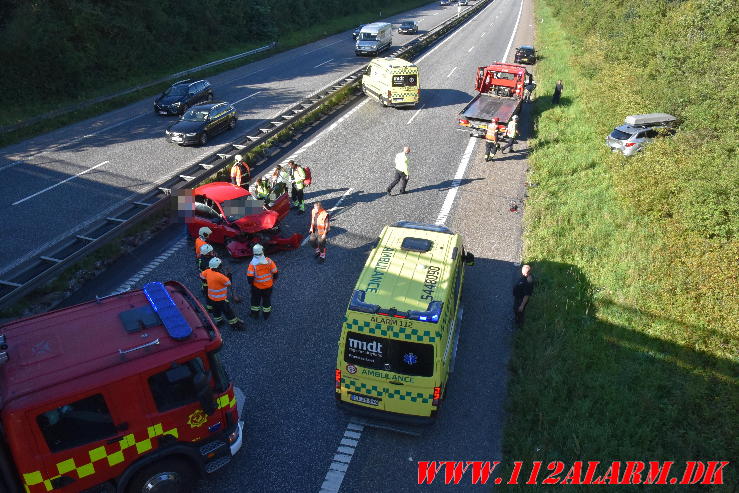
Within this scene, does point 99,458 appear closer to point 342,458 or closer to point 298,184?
point 342,458

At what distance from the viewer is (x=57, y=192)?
16266mm

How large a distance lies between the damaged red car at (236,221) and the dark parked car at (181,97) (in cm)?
1300

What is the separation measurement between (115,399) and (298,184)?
945 centimetres

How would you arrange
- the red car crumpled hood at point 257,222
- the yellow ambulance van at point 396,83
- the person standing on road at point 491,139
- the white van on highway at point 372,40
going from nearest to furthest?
the red car crumpled hood at point 257,222 → the person standing on road at point 491,139 → the yellow ambulance van at point 396,83 → the white van on highway at point 372,40

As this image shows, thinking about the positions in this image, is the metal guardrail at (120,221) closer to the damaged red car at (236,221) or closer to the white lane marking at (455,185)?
the damaged red car at (236,221)

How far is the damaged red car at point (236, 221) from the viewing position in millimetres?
12469

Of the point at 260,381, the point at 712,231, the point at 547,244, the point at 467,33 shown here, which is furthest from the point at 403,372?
the point at 467,33

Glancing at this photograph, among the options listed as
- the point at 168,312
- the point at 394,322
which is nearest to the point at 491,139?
the point at 394,322

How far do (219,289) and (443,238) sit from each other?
4468 mm

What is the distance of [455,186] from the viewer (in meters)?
16.8

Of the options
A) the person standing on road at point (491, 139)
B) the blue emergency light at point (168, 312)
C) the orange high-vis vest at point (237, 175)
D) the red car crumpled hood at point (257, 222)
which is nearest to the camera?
the blue emergency light at point (168, 312)

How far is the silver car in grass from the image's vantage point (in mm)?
18703

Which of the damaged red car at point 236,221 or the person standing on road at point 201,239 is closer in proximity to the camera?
the person standing on road at point 201,239

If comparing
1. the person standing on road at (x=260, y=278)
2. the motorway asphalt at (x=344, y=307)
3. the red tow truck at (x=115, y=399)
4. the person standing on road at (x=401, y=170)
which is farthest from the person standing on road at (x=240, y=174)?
the red tow truck at (x=115, y=399)
